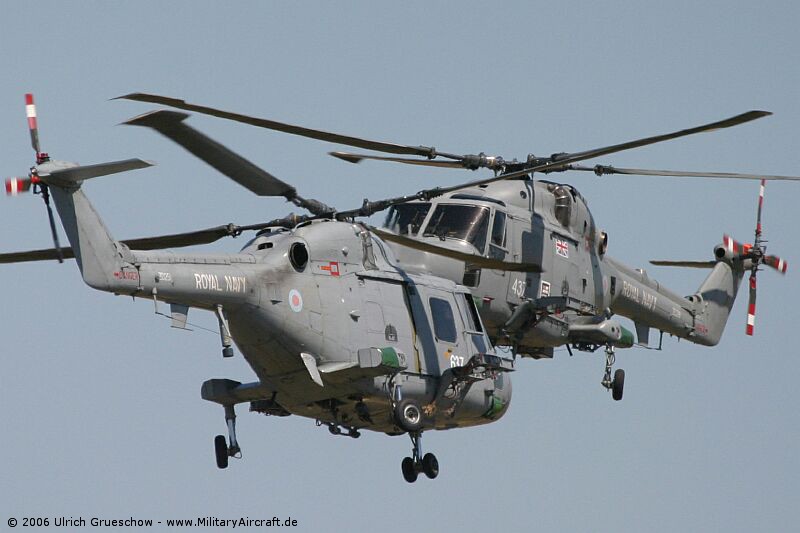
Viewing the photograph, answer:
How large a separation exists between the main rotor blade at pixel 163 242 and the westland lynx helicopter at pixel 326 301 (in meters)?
0.02

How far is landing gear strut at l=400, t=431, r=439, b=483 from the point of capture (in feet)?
86.9

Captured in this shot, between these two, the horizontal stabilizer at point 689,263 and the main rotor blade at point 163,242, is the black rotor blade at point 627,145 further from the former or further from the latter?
the horizontal stabilizer at point 689,263

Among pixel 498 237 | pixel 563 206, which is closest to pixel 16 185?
pixel 498 237

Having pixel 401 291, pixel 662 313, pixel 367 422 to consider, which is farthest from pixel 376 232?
pixel 662 313

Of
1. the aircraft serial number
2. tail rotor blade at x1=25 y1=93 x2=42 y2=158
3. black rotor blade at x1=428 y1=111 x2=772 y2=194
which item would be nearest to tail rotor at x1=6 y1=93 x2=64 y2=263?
tail rotor blade at x1=25 y1=93 x2=42 y2=158

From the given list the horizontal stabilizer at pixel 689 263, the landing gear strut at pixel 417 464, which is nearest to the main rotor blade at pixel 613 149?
the landing gear strut at pixel 417 464

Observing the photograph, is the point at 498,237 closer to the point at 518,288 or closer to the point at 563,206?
the point at 518,288

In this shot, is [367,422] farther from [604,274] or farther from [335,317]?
[604,274]

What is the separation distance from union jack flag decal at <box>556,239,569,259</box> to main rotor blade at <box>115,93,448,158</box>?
3565 mm

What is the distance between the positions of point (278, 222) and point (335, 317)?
1.82 metres

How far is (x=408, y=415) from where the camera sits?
25688mm

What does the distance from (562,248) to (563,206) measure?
88cm

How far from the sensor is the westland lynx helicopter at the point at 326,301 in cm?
2236

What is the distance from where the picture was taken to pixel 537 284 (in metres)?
29.4
